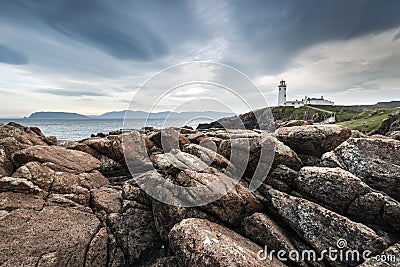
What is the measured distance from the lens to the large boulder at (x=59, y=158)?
53.8ft

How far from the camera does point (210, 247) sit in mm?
10156

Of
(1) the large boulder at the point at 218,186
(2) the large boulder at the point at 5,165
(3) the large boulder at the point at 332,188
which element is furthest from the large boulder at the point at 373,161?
(2) the large boulder at the point at 5,165

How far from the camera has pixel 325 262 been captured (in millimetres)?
11062

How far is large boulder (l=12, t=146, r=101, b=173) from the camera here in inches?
646

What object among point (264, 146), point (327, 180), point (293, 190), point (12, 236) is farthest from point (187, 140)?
point (12, 236)

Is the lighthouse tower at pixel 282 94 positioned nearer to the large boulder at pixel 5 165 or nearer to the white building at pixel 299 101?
the white building at pixel 299 101

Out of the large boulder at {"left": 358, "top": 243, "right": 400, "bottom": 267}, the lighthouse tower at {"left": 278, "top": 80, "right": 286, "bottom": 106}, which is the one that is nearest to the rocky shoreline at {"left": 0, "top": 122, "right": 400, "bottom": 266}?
the large boulder at {"left": 358, "top": 243, "right": 400, "bottom": 267}

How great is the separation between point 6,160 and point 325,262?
21.3m

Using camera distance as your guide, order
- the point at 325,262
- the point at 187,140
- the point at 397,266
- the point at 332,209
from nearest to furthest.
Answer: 1. the point at 397,266
2. the point at 325,262
3. the point at 332,209
4. the point at 187,140

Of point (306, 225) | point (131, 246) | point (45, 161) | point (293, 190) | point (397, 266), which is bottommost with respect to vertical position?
point (131, 246)

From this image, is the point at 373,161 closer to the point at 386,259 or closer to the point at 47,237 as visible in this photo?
the point at 386,259

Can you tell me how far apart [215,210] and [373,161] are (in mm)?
10387

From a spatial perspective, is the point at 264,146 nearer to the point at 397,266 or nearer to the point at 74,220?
the point at 397,266

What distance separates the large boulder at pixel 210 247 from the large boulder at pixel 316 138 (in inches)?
361
